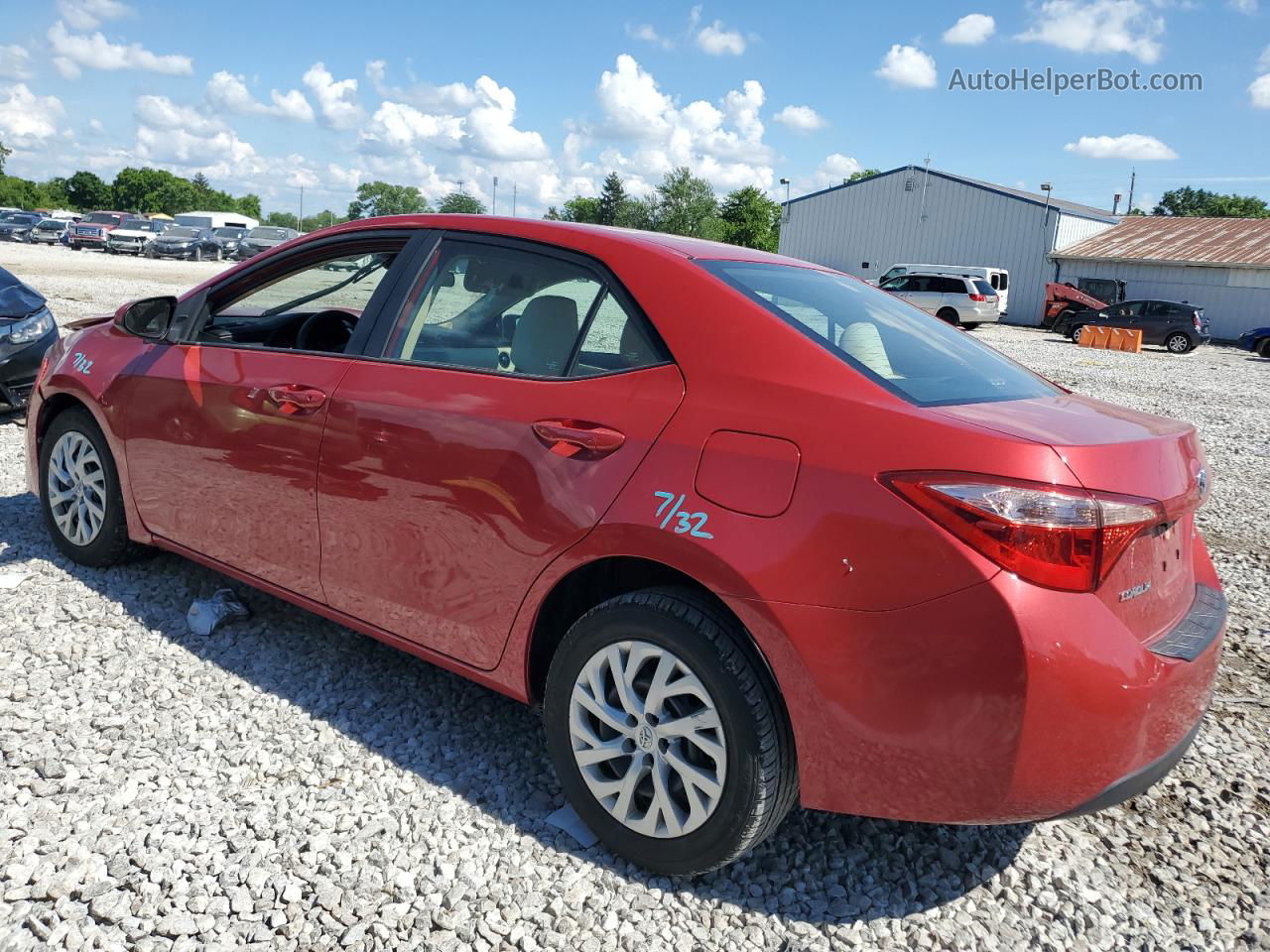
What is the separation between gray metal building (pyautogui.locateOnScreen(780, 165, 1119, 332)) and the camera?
4159 cm

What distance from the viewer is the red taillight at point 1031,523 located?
2.03 m

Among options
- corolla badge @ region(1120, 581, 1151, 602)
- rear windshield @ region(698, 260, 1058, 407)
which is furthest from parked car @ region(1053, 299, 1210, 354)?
corolla badge @ region(1120, 581, 1151, 602)

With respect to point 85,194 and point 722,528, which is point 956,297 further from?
point 85,194

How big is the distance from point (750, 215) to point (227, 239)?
66516mm

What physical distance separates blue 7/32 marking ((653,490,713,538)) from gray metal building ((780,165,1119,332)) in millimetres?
41667

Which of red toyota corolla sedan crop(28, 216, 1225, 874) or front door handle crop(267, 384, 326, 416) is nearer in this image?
red toyota corolla sedan crop(28, 216, 1225, 874)

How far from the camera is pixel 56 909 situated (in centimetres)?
233

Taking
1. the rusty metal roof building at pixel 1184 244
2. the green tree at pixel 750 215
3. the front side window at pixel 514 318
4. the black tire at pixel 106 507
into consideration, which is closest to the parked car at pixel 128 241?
the rusty metal roof building at pixel 1184 244

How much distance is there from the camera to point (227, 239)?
41281mm

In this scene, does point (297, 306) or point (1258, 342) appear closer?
point (297, 306)

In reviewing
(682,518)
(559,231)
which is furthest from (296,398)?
(682,518)

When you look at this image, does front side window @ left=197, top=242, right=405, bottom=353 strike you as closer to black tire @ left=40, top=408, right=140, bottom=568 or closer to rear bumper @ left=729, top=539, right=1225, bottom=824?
black tire @ left=40, top=408, right=140, bottom=568

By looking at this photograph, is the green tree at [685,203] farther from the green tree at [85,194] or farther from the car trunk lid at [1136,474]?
the car trunk lid at [1136,474]

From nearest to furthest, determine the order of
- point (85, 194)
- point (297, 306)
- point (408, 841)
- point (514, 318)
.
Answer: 1. point (408, 841)
2. point (514, 318)
3. point (297, 306)
4. point (85, 194)
